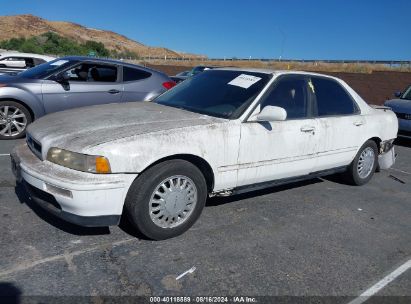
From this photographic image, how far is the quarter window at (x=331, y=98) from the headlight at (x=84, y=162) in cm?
268

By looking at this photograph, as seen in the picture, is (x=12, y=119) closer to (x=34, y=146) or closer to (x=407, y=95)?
(x=34, y=146)

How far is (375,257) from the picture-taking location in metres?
3.51

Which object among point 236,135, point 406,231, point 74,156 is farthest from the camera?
point 406,231

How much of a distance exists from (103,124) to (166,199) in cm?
87

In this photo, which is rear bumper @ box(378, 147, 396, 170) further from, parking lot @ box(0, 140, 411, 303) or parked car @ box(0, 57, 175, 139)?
parked car @ box(0, 57, 175, 139)

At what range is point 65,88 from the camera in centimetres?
681

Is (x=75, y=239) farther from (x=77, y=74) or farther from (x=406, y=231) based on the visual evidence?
(x=77, y=74)

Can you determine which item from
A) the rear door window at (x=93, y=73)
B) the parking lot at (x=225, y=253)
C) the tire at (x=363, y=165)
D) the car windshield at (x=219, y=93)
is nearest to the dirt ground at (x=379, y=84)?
the tire at (x=363, y=165)

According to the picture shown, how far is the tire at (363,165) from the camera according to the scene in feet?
17.5

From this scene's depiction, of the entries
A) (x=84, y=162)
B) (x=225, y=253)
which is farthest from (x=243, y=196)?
(x=84, y=162)

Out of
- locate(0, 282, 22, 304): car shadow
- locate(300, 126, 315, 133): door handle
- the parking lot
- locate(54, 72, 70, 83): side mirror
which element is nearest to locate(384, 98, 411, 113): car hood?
the parking lot

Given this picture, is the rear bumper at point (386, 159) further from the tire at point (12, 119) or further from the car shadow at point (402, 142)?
the tire at point (12, 119)

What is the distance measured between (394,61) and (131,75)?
24.3 m

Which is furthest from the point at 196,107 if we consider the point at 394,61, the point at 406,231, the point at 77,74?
the point at 394,61
